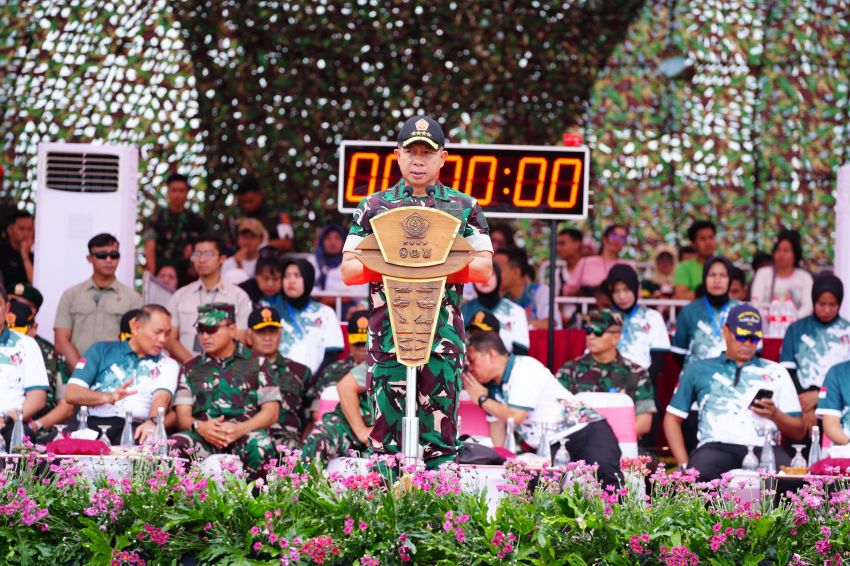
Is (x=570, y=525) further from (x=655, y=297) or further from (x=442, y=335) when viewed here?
(x=655, y=297)

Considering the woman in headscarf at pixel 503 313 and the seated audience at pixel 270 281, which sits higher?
the seated audience at pixel 270 281

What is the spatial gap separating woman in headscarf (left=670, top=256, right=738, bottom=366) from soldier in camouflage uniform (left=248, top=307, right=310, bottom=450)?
2465mm

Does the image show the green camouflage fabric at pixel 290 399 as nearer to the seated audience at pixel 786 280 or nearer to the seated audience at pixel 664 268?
the seated audience at pixel 786 280

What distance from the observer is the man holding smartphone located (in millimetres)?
7230

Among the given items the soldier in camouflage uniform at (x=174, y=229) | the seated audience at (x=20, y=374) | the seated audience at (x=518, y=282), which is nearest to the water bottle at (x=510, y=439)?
the seated audience at (x=20, y=374)

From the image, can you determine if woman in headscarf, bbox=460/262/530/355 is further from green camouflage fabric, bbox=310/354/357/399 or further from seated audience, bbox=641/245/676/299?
seated audience, bbox=641/245/676/299

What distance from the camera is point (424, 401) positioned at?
477 centimetres

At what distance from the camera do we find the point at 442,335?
187 inches

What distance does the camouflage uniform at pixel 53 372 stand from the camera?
763 centimetres

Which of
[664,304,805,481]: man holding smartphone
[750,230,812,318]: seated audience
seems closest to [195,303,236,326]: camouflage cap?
[664,304,805,481]: man holding smartphone

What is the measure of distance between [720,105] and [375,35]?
11.4 ft

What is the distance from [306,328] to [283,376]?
2.84ft

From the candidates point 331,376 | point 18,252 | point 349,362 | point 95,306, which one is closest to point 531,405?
point 349,362

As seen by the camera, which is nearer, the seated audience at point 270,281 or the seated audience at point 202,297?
the seated audience at point 270,281
